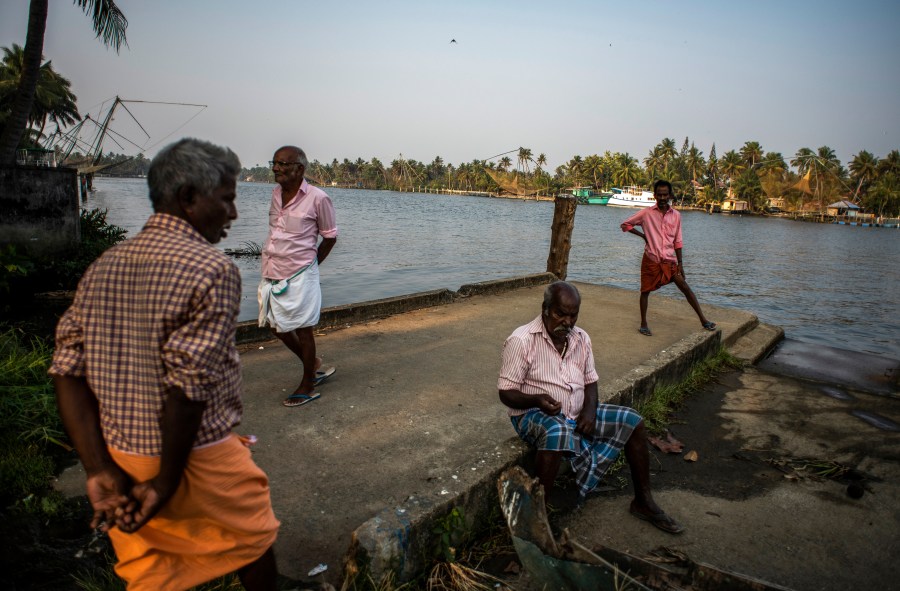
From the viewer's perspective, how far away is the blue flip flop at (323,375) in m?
4.44

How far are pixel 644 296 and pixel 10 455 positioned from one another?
601 centimetres

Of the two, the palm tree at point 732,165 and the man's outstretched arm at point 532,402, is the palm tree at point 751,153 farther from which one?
the man's outstretched arm at point 532,402

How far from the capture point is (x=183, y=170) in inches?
61.1

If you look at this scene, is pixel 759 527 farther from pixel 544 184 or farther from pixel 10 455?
pixel 544 184

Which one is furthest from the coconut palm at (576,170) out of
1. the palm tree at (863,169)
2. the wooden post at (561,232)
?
the wooden post at (561,232)

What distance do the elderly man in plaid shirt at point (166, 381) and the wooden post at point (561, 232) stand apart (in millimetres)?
8492

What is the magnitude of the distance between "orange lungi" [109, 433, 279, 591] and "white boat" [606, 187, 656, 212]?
305 ft

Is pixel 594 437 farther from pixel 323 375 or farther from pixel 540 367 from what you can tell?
pixel 323 375

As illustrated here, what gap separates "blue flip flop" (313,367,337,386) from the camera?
14.6ft

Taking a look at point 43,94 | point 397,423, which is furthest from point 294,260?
point 43,94

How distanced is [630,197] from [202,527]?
96.7 m

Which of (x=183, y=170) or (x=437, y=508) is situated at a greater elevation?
(x=183, y=170)

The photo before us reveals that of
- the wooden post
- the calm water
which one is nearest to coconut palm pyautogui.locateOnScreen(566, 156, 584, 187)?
the calm water

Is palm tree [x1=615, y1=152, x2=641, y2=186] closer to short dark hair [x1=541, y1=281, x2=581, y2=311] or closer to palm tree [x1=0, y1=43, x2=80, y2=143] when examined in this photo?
palm tree [x1=0, y1=43, x2=80, y2=143]
